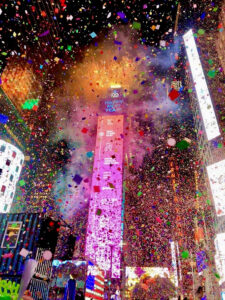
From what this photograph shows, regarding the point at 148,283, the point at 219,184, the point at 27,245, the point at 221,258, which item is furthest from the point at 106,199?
the point at 27,245

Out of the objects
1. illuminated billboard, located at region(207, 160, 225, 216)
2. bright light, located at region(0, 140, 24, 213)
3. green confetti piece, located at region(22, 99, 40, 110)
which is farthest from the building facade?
green confetti piece, located at region(22, 99, 40, 110)

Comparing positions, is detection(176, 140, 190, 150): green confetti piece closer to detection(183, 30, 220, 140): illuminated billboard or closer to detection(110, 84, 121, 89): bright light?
detection(183, 30, 220, 140): illuminated billboard

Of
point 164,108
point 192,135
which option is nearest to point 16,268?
point 192,135

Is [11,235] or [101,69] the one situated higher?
[101,69]

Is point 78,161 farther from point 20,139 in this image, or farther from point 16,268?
point 16,268

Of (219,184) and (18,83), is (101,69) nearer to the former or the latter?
(18,83)

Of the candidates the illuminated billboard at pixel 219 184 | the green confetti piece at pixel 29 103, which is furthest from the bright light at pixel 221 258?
the green confetti piece at pixel 29 103
